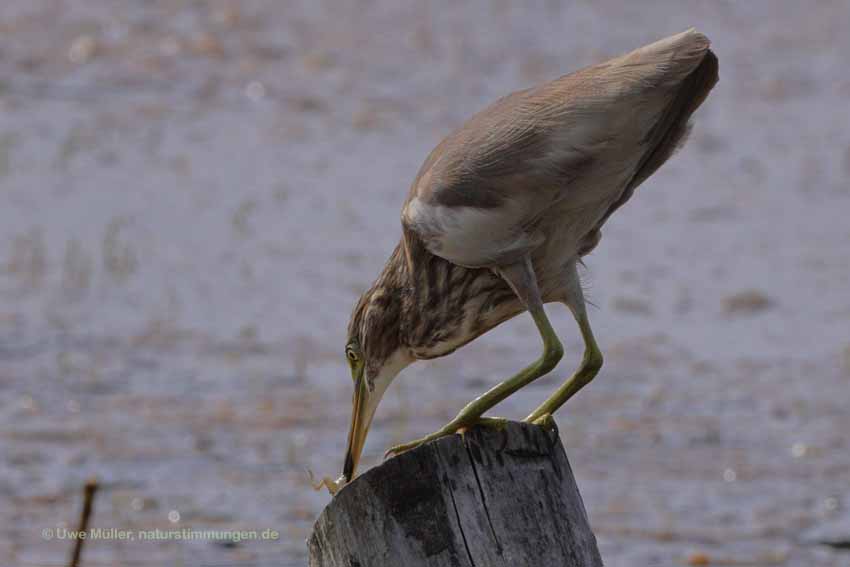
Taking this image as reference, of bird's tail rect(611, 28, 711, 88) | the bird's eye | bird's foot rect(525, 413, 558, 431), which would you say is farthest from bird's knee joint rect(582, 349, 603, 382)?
bird's tail rect(611, 28, 711, 88)

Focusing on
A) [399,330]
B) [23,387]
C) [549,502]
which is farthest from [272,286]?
[549,502]

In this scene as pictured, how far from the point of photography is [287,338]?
8203 mm

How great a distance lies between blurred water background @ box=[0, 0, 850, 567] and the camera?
673 cm

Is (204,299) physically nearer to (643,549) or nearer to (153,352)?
(153,352)

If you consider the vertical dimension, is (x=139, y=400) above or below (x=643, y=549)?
above

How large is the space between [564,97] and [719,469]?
380 cm

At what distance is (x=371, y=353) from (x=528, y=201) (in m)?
0.68

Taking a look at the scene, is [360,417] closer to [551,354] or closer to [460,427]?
[551,354]

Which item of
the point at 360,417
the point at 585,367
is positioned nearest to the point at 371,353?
the point at 360,417

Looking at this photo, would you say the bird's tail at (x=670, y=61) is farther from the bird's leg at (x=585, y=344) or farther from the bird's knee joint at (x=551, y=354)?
the bird's knee joint at (x=551, y=354)

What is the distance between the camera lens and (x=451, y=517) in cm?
321

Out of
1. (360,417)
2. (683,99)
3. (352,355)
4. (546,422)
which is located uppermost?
(683,99)

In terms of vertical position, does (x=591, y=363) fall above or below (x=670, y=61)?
below

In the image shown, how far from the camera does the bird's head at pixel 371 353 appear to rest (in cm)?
406
